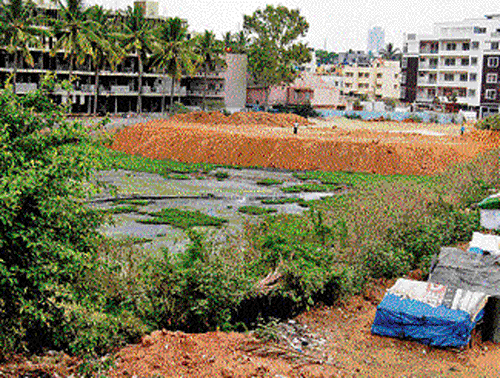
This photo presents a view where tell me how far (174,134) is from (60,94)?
21473mm

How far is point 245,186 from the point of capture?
137ft

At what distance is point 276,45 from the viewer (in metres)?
92.2

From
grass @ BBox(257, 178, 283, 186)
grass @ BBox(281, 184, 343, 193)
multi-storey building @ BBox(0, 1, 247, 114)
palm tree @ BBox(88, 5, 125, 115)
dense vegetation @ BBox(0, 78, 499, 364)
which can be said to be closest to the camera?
dense vegetation @ BBox(0, 78, 499, 364)

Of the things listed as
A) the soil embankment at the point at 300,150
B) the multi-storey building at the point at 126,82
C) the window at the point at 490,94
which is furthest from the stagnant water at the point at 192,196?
the window at the point at 490,94

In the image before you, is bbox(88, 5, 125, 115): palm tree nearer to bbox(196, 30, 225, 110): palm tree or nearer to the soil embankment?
the soil embankment

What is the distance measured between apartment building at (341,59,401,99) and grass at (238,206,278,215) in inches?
3743

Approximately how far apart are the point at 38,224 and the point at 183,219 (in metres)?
19.8

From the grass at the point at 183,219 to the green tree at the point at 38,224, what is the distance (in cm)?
1705

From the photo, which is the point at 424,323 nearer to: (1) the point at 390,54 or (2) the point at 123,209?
(2) the point at 123,209

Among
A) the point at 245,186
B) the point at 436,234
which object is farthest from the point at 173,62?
the point at 436,234

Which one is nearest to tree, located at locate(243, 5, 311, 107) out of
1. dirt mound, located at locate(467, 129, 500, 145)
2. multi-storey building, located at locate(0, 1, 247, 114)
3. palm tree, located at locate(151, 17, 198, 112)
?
multi-storey building, located at locate(0, 1, 247, 114)

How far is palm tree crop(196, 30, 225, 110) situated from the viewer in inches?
3258

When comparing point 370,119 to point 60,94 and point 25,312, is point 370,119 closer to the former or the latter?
point 60,94

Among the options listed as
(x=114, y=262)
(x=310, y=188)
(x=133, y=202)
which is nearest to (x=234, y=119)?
(x=310, y=188)
